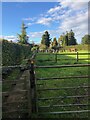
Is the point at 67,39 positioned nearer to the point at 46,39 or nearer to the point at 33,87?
the point at 46,39

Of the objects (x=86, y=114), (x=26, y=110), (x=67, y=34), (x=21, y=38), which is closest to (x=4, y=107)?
(x=26, y=110)

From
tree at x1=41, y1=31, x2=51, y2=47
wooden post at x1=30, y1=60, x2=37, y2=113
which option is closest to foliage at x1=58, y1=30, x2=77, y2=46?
tree at x1=41, y1=31, x2=51, y2=47

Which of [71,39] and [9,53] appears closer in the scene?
[9,53]

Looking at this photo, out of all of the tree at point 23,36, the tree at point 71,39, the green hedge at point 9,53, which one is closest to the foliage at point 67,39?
the tree at point 71,39

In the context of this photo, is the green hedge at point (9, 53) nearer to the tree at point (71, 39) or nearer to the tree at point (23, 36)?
the tree at point (23, 36)

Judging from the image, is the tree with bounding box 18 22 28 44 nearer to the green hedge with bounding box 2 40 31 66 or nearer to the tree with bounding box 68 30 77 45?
the tree with bounding box 68 30 77 45

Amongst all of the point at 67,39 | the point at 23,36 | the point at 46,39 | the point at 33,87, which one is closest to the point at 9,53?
the point at 33,87

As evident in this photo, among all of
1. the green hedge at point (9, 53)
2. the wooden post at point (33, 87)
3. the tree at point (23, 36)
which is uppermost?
the tree at point (23, 36)

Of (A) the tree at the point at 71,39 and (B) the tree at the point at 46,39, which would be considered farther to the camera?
(A) the tree at the point at 71,39

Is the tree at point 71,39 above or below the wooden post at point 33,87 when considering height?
above

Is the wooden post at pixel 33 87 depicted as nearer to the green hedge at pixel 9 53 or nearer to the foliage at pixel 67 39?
the green hedge at pixel 9 53

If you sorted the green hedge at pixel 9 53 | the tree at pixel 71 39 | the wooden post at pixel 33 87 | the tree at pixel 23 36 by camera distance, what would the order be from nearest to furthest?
the wooden post at pixel 33 87 → the green hedge at pixel 9 53 → the tree at pixel 23 36 → the tree at pixel 71 39

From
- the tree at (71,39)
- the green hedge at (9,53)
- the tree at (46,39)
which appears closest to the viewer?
the green hedge at (9,53)

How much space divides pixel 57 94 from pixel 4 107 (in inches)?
98.4
